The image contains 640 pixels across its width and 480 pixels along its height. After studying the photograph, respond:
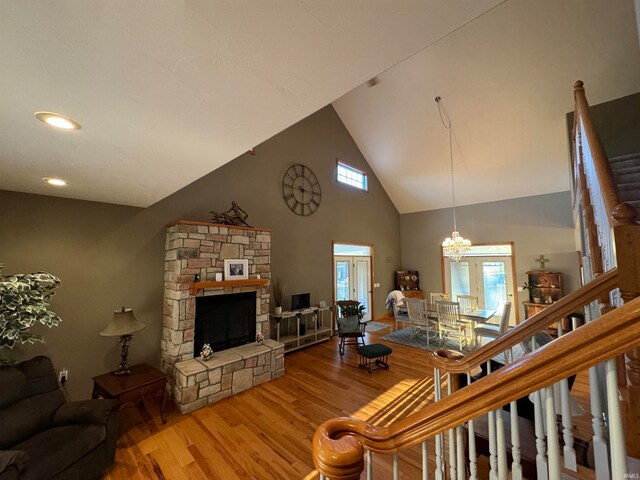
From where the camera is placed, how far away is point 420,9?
867mm

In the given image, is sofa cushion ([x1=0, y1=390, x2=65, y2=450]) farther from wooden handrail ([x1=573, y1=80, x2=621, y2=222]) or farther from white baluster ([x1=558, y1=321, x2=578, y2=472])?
wooden handrail ([x1=573, y1=80, x2=621, y2=222])

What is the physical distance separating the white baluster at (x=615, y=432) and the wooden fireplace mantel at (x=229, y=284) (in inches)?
148

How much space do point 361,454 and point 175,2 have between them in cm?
157

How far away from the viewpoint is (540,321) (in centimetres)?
143

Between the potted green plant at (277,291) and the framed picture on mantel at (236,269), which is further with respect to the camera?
the potted green plant at (277,291)

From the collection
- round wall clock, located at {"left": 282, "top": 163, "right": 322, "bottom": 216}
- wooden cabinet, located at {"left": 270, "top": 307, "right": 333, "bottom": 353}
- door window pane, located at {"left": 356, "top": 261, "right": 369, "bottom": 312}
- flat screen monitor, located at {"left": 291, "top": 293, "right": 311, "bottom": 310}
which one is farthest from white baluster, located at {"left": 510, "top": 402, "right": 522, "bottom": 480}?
door window pane, located at {"left": 356, "top": 261, "right": 369, "bottom": 312}

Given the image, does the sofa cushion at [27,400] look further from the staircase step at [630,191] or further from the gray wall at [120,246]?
the staircase step at [630,191]

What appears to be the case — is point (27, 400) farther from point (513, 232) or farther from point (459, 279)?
point (513, 232)

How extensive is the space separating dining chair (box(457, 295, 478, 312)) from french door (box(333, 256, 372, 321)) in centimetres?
230

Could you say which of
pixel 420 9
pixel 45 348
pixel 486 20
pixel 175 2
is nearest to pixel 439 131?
pixel 486 20

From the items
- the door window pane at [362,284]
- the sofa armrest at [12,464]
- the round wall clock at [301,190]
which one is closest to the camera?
the sofa armrest at [12,464]

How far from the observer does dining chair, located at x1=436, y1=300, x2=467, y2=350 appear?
16.0 feet

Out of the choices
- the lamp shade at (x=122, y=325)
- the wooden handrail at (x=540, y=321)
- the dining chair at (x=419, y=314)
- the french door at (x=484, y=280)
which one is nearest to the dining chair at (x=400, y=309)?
the dining chair at (x=419, y=314)

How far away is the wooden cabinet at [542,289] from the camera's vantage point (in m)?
5.92
